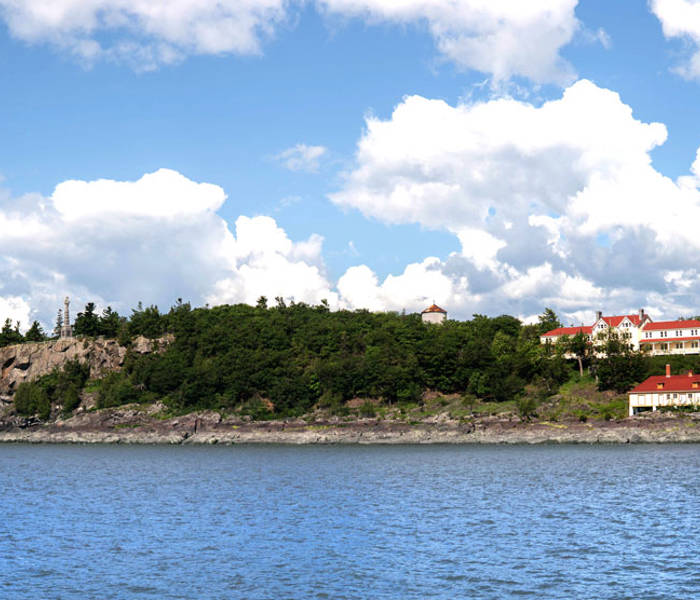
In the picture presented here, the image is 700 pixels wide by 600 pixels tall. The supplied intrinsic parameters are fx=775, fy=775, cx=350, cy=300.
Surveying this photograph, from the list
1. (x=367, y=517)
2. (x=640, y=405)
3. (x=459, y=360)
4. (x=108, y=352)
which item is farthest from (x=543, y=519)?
(x=108, y=352)

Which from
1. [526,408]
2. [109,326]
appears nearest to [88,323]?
[109,326]

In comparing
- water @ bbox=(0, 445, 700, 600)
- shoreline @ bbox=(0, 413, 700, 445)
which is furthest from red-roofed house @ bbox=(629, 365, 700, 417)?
water @ bbox=(0, 445, 700, 600)

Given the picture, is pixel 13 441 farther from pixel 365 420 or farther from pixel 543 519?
pixel 543 519

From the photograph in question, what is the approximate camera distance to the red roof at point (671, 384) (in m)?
105

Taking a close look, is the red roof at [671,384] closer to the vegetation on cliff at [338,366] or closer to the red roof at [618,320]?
the vegetation on cliff at [338,366]

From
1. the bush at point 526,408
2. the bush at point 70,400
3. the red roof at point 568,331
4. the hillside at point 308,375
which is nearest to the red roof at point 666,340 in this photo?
the red roof at point 568,331

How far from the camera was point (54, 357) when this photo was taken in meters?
160

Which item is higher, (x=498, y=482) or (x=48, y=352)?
(x=48, y=352)

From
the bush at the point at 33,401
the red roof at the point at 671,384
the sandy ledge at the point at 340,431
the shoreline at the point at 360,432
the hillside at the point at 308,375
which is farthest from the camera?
the bush at the point at 33,401

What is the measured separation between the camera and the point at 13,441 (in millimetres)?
138750

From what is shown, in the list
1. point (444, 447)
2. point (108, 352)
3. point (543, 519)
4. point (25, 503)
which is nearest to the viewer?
point (543, 519)

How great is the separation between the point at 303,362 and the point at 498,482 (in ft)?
294

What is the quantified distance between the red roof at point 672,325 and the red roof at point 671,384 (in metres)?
31.7

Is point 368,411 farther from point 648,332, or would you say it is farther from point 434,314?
point 434,314
